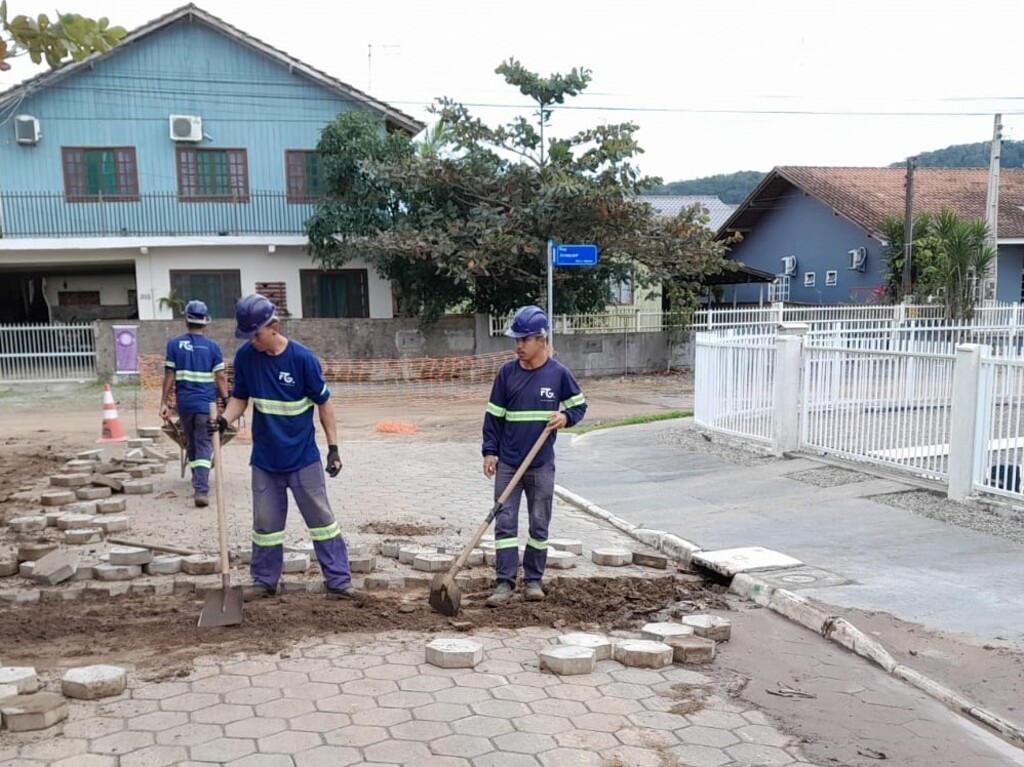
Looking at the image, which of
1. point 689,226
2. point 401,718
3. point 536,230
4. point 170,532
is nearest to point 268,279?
point 536,230

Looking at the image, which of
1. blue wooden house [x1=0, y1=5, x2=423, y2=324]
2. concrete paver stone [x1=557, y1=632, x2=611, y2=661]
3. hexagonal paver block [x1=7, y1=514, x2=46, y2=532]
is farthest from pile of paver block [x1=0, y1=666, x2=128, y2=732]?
blue wooden house [x1=0, y1=5, x2=423, y2=324]

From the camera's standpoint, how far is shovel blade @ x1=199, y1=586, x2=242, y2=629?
4660 mm

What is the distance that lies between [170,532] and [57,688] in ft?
9.69

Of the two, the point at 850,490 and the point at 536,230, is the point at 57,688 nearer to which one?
the point at 850,490

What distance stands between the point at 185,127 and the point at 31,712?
20.7 m

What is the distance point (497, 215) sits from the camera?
1980 centimetres

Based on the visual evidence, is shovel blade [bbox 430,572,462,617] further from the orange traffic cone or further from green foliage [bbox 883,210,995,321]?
green foliage [bbox 883,210,995,321]

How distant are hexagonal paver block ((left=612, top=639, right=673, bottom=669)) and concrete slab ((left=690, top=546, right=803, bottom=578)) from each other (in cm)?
153

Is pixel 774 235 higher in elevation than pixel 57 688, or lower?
higher

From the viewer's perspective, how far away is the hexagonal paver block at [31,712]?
3.51 metres

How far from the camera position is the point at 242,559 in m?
5.89

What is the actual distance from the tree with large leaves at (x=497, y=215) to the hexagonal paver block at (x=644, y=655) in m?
15.1

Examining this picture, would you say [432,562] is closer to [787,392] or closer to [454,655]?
[454,655]

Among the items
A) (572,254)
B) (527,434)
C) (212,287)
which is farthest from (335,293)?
(527,434)
